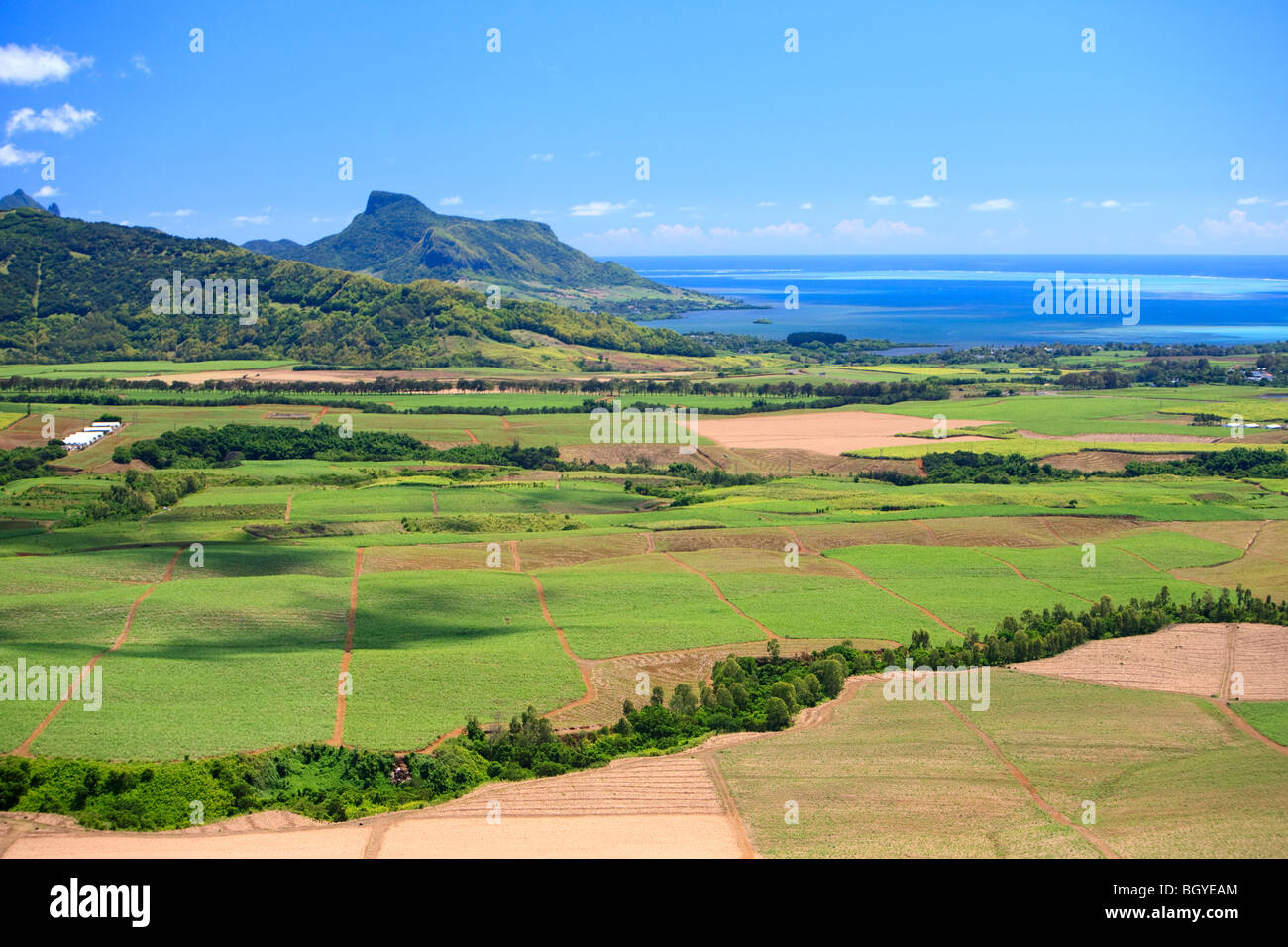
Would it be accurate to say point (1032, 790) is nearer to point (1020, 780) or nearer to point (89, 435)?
point (1020, 780)

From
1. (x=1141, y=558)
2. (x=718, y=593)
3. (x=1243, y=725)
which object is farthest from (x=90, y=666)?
(x=1141, y=558)

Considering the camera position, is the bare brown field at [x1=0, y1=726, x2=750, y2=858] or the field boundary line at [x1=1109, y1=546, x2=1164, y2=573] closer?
the bare brown field at [x1=0, y1=726, x2=750, y2=858]

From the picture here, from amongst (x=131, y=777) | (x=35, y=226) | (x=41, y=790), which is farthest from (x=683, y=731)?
(x=35, y=226)

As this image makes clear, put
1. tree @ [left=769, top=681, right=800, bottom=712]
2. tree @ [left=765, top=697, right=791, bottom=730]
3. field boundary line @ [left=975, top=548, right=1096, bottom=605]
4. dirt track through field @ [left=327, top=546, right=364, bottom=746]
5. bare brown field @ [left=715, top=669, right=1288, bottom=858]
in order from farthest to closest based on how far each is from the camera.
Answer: field boundary line @ [left=975, top=548, right=1096, bottom=605]
tree @ [left=769, top=681, right=800, bottom=712]
tree @ [left=765, top=697, right=791, bottom=730]
dirt track through field @ [left=327, top=546, right=364, bottom=746]
bare brown field @ [left=715, top=669, right=1288, bottom=858]

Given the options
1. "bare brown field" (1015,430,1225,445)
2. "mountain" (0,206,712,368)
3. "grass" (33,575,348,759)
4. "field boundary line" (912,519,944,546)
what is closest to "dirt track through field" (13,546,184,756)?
"grass" (33,575,348,759)

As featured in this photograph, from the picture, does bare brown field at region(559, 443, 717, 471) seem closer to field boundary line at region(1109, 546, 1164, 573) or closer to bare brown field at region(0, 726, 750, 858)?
field boundary line at region(1109, 546, 1164, 573)

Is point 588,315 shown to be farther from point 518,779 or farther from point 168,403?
point 518,779
